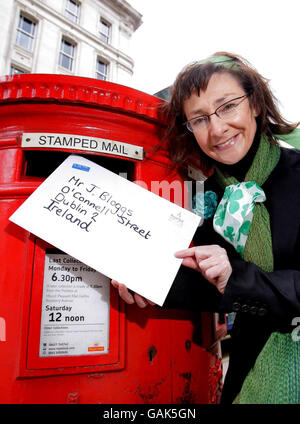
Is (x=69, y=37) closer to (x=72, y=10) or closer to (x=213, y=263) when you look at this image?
(x=72, y=10)

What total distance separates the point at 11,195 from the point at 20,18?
12.5m

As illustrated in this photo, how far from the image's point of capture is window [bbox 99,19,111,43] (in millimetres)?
12586

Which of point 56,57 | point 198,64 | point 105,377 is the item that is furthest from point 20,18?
point 105,377

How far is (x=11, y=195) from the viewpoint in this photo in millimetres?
1056

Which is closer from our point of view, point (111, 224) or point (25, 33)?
point (111, 224)

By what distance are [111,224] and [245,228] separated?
533 millimetres

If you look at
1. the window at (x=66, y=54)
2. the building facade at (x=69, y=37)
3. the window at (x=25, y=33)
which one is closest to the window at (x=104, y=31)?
the building facade at (x=69, y=37)

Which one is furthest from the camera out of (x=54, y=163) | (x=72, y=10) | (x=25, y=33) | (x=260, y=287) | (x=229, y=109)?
(x=72, y=10)

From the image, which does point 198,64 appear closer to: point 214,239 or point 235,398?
point 214,239

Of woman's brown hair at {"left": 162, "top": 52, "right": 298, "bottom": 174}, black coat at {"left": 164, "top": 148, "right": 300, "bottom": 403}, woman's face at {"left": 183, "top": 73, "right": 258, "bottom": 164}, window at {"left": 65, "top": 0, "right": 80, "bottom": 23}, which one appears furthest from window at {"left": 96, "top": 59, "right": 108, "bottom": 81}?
black coat at {"left": 164, "top": 148, "right": 300, "bottom": 403}

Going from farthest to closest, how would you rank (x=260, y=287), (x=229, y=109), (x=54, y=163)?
(x=54, y=163) < (x=229, y=109) < (x=260, y=287)

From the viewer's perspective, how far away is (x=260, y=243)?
99 centimetres

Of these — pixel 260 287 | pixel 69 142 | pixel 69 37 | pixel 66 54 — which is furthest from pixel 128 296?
pixel 69 37

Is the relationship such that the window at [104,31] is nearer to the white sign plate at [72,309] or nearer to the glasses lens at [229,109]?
the glasses lens at [229,109]
